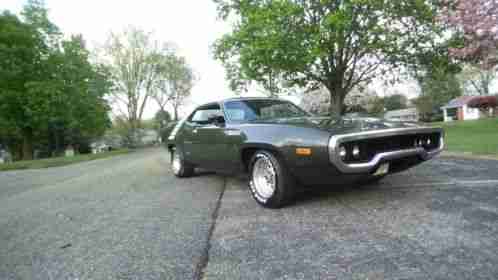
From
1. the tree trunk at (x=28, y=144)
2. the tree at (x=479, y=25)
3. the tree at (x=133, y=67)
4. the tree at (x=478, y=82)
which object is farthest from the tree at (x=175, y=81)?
the tree at (x=478, y=82)

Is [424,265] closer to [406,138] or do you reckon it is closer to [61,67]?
[406,138]

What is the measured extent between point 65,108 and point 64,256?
22617mm

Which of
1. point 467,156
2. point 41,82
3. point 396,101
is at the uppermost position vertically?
point 396,101

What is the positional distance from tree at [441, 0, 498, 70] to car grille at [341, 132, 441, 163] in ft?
31.4

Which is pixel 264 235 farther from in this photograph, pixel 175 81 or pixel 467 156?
pixel 175 81

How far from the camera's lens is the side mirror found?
13.2ft

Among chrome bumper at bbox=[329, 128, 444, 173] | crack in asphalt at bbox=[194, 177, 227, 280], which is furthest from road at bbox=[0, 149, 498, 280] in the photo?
chrome bumper at bbox=[329, 128, 444, 173]

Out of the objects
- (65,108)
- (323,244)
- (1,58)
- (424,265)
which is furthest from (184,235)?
(1,58)

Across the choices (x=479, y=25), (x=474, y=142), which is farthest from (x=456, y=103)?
(x=474, y=142)

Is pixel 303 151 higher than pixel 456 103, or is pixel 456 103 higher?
pixel 456 103

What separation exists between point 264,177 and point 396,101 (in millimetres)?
65389

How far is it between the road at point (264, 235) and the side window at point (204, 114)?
3.98ft

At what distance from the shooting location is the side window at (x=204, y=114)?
4.37 metres

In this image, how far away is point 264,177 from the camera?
11.2 feet
